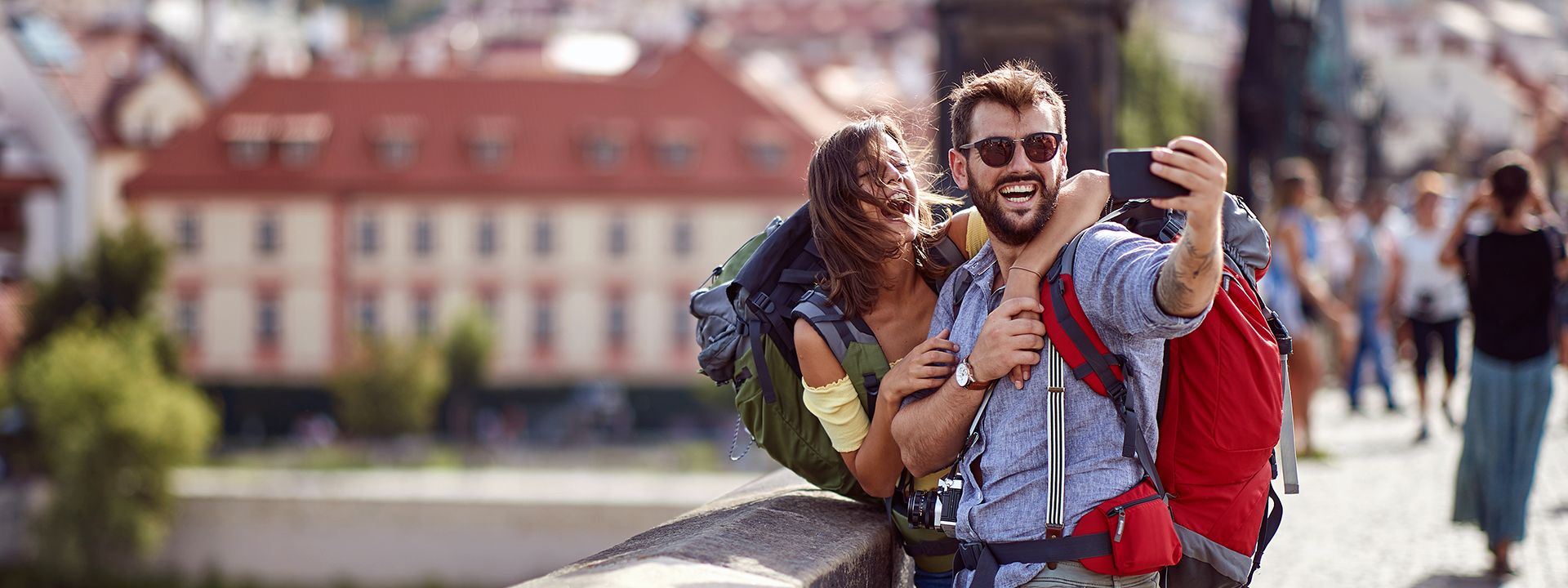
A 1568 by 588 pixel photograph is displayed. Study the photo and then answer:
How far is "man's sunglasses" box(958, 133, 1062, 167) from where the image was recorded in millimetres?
2779

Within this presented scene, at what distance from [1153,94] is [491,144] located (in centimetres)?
1785

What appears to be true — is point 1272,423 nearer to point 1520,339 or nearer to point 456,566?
point 1520,339

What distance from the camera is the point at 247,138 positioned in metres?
51.3

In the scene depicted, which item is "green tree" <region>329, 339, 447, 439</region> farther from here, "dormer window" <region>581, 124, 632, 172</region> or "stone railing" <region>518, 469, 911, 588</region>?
"stone railing" <region>518, 469, 911, 588</region>

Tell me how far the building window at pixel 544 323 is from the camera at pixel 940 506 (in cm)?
4905

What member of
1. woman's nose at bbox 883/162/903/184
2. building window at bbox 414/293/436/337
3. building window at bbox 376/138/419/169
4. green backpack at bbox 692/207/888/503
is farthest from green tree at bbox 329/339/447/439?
woman's nose at bbox 883/162/903/184

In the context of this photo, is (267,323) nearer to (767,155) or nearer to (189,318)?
(189,318)

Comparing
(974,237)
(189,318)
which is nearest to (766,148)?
(189,318)

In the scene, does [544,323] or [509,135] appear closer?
[509,135]

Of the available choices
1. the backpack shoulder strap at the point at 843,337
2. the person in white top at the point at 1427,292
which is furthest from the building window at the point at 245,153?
the backpack shoulder strap at the point at 843,337

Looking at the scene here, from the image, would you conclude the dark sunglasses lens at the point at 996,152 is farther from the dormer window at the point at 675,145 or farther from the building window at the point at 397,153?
the building window at the point at 397,153

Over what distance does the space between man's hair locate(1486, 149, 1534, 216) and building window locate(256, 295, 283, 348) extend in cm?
4845

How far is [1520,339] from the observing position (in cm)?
586

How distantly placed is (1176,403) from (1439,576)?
3390 millimetres
